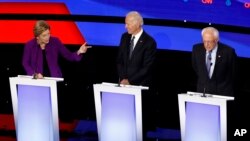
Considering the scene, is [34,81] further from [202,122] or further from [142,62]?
[202,122]

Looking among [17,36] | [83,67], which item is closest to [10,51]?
[17,36]

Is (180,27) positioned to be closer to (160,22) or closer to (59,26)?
(160,22)

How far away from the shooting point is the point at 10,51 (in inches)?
314

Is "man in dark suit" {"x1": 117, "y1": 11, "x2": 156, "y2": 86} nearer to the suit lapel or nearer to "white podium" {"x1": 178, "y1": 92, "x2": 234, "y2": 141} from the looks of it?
the suit lapel

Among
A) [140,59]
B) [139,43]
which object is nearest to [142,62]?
[140,59]

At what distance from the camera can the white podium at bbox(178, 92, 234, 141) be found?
4867 mm

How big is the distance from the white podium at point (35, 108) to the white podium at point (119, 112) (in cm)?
38

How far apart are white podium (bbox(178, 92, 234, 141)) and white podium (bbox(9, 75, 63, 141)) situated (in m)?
1.11

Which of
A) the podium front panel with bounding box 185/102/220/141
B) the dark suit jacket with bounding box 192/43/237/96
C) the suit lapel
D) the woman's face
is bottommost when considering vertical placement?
the podium front panel with bounding box 185/102/220/141

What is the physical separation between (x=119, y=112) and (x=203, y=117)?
0.75 metres

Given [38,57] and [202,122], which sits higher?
[38,57]

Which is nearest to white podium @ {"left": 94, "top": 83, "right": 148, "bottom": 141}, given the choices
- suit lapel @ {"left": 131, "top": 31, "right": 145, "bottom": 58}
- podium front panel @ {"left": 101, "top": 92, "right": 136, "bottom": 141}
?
podium front panel @ {"left": 101, "top": 92, "right": 136, "bottom": 141}

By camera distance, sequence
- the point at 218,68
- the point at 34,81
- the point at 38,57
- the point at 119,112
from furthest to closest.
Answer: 1. the point at 38,57
2. the point at 218,68
3. the point at 34,81
4. the point at 119,112

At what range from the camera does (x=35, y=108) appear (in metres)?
5.57
